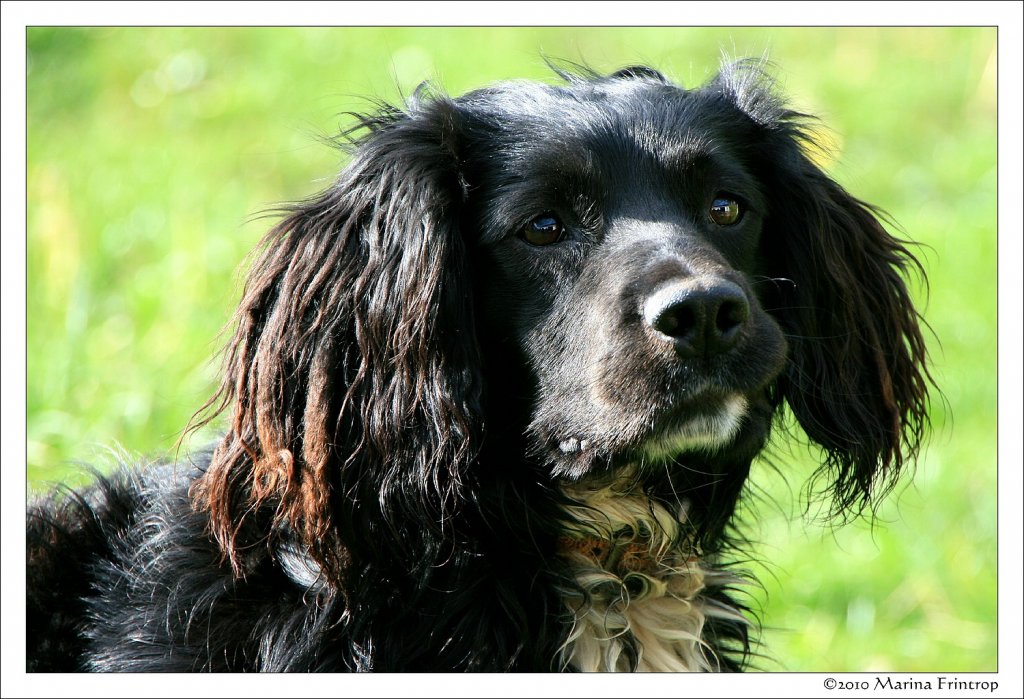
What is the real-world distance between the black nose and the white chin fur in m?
0.18

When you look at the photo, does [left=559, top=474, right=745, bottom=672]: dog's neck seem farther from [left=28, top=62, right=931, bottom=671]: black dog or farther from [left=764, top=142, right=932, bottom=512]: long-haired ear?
[left=764, top=142, right=932, bottom=512]: long-haired ear

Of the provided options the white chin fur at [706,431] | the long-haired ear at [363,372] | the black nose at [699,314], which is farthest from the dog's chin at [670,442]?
the long-haired ear at [363,372]

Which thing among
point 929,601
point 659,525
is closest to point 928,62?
point 929,601

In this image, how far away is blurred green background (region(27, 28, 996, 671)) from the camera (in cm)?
593

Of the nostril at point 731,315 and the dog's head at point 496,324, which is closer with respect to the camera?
the nostril at point 731,315

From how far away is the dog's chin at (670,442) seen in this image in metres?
3.16

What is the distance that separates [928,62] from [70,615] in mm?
9370

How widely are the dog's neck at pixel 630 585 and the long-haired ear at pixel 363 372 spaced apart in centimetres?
46

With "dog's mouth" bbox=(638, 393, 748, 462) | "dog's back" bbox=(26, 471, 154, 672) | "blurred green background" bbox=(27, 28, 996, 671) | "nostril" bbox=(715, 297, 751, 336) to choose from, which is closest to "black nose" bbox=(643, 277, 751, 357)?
"nostril" bbox=(715, 297, 751, 336)

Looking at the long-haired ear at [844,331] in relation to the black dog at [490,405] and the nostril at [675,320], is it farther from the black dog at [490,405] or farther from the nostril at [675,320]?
the nostril at [675,320]

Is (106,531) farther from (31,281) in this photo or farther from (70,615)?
(31,281)

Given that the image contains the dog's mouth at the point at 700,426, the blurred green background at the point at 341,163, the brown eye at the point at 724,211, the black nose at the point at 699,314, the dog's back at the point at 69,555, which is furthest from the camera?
the blurred green background at the point at 341,163

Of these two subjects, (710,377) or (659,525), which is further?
(659,525)

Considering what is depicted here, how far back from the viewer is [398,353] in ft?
11.0
